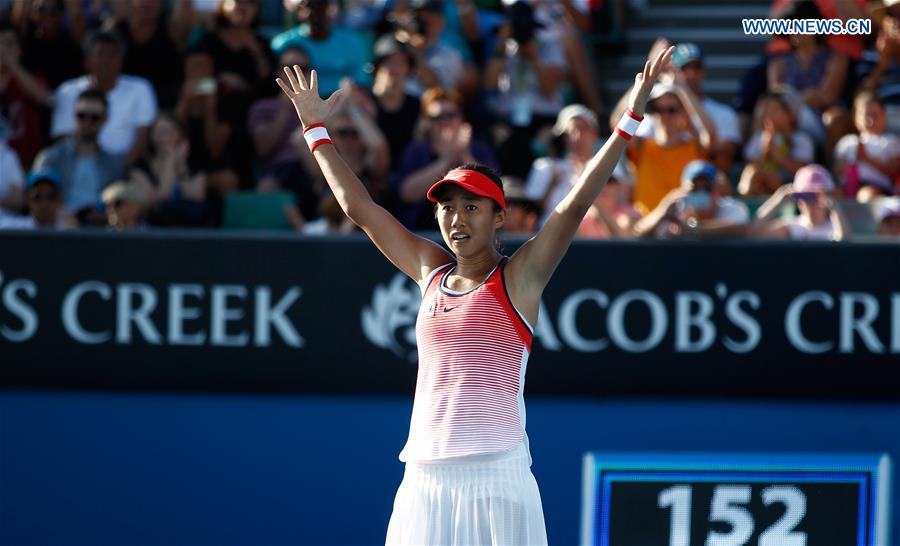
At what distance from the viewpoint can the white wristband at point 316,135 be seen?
13.9ft

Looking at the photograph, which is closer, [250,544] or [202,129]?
[250,544]

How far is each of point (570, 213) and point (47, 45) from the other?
6.34m

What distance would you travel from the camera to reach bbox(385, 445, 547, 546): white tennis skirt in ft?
12.5

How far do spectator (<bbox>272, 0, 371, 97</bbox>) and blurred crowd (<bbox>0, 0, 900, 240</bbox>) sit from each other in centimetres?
1

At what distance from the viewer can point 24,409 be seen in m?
6.50

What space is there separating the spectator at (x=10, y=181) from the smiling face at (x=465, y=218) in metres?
4.76

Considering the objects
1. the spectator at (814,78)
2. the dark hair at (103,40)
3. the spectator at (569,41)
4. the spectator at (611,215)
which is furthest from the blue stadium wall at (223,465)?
the spectator at (569,41)

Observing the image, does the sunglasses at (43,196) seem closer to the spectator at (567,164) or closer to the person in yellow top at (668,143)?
the spectator at (567,164)

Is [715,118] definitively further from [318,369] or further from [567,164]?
[318,369]

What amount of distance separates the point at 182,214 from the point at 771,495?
139 inches

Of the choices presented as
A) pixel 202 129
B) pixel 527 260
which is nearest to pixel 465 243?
pixel 527 260

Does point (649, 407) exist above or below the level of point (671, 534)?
above

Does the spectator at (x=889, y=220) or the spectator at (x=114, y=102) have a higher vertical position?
the spectator at (x=114, y=102)

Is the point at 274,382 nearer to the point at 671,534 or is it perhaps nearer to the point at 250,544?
the point at 250,544
